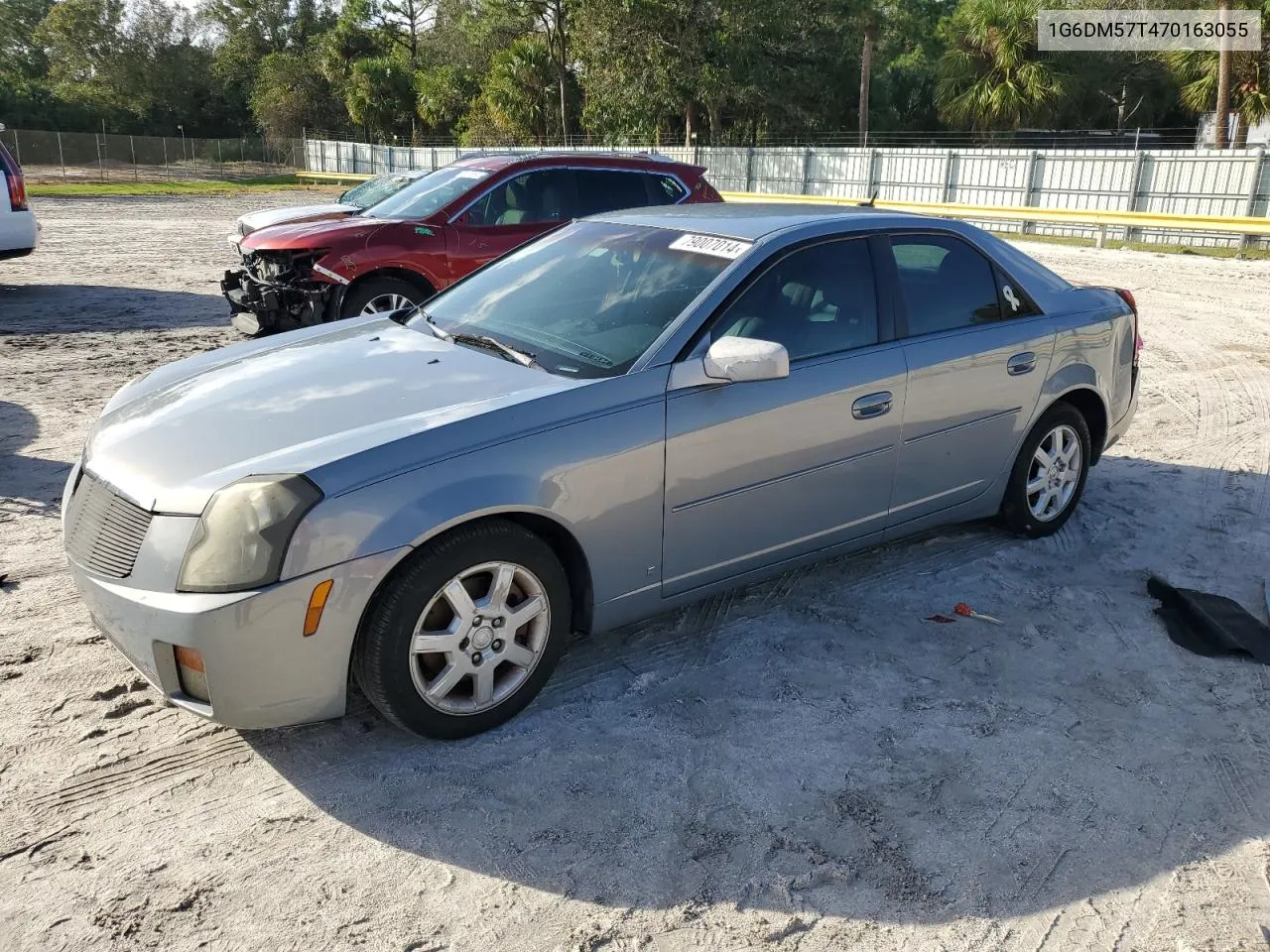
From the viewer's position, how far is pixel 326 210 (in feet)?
35.6

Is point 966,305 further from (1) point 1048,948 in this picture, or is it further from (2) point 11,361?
(2) point 11,361

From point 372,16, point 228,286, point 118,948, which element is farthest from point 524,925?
point 372,16

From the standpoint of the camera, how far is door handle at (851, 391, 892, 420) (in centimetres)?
412

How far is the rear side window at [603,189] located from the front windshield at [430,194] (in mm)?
855

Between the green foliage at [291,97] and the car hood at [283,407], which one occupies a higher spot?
the green foliage at [291,97]

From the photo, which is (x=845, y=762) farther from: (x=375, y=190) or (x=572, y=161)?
(x=375, y=190)

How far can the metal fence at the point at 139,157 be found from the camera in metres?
41.2

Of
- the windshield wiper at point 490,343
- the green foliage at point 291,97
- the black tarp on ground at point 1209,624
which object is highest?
the green foliage at point 291,97

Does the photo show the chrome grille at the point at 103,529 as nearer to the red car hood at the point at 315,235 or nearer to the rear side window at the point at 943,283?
the rear side window at the point at 943,283

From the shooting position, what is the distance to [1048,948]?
8.50ft

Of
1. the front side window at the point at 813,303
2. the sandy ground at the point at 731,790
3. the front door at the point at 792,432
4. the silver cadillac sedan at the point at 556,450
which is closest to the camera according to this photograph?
the sandy ground at the point at 731,790

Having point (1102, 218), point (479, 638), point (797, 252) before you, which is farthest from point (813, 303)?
point (1102, 218)

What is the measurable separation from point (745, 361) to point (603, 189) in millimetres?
6297

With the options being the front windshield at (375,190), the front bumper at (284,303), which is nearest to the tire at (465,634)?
the front bumper at (284,303)
